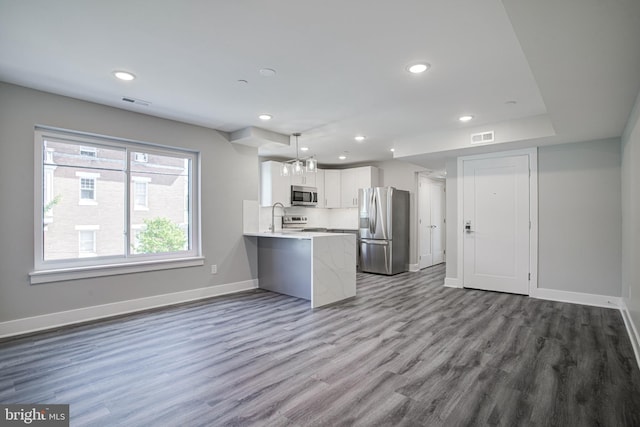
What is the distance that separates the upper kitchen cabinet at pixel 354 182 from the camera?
7.28m

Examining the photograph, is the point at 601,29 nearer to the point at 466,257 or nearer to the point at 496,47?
the point at 496,47

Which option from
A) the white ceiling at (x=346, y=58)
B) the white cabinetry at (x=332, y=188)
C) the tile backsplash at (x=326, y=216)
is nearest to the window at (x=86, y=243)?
the white ceiling at (x=346, y=58)

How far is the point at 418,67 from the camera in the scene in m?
2.81

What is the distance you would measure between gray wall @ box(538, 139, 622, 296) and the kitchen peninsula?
2.80 m

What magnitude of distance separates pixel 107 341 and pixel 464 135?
5.02m

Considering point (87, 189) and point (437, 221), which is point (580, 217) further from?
point (87, 189)

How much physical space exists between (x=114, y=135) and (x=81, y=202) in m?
0.88

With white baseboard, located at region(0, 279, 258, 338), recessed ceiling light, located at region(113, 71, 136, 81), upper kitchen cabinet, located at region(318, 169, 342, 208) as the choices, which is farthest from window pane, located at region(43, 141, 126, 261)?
upper kitchen cabinet, located at region(318, 169, 342, 208)

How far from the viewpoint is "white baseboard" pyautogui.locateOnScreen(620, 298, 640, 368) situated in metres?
2.67

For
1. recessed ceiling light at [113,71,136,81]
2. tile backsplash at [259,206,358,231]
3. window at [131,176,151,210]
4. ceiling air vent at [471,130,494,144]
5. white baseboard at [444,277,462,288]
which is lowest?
white baseboard at [444,277,462,288]

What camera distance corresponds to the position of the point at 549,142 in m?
4.34

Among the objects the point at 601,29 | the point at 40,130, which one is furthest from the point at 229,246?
the point at 601,29

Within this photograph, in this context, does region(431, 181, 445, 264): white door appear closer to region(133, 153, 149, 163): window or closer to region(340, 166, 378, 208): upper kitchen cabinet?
region(340, 166, 378, 208): upper kitchen cabinet

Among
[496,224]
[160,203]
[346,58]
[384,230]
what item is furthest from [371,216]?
[346,58]
